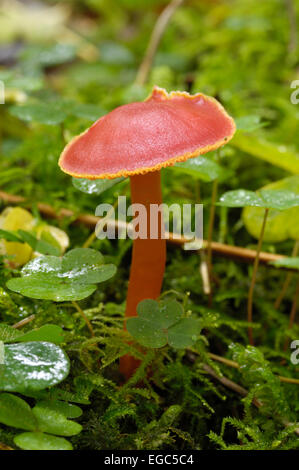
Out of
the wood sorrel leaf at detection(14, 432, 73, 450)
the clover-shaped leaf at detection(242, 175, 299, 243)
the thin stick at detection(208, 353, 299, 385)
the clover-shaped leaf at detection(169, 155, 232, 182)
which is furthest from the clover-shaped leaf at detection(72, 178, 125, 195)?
the wood sorrel leaf at detection(14, 432, 73, 450)

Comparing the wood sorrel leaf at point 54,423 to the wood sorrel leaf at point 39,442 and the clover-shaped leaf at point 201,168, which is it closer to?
the wood sorrel leaf at point 39,442

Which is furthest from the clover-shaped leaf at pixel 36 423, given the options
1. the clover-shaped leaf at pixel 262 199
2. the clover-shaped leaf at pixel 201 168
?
the clover-shaped leaf at pixel 201 168

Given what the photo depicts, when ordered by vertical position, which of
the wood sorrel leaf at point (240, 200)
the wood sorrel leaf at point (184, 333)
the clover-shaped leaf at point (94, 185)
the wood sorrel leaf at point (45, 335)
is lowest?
the wood sorrel leaf at point (184, 333)

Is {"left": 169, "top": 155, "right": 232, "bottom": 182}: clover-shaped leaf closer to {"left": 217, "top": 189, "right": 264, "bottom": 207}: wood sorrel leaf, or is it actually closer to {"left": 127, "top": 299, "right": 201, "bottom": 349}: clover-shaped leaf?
{"left": 217, "top": 189, "right": 264, "bottom": 207}: wood sorrel leaf
